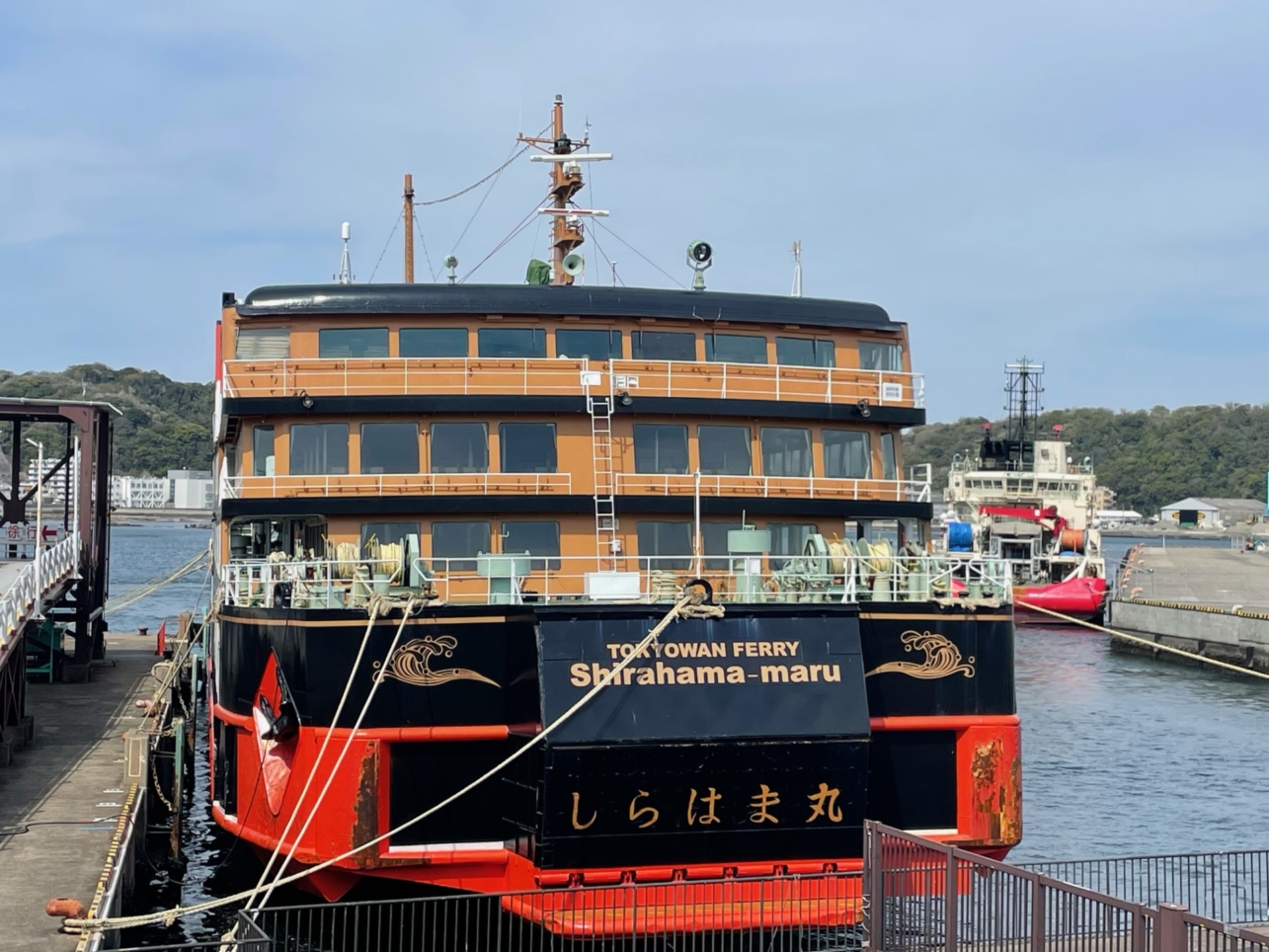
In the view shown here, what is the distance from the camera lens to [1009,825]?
19750 mm

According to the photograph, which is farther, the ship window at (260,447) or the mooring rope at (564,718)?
→ the ship window at (260,447)

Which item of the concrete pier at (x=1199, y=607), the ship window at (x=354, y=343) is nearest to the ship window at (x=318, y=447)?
the ship window at (x=354, y=343)

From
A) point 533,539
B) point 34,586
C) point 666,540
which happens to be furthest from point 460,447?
point 34,586

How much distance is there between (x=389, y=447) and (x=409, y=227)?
2347 cm

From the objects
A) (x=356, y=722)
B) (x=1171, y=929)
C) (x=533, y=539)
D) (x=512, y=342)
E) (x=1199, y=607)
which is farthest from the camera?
(x=1199, y=607)

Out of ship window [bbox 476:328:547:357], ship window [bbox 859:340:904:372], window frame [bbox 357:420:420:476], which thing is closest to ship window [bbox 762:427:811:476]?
ship window [bbox 859:340:904:372]

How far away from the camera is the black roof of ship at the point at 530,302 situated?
22875mm

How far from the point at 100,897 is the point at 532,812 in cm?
478

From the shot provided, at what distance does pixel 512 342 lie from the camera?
23.2 m

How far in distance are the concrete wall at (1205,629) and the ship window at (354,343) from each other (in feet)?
147

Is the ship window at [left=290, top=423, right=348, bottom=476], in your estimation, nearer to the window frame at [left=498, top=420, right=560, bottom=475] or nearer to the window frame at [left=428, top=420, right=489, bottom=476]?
the window frame at [left=428, top=420, right=489, bottom=476]

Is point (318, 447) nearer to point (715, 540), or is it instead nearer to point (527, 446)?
point (527, 446)

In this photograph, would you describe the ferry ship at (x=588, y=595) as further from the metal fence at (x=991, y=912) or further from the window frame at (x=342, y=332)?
the metal fence at (x=991, y=912)

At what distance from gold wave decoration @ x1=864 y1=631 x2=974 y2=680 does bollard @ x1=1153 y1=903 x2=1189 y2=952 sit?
6724 millimetres
